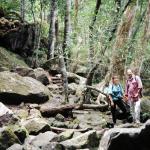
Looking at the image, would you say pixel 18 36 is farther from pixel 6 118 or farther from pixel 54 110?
pixel 6 118

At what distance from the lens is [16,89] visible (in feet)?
52.7

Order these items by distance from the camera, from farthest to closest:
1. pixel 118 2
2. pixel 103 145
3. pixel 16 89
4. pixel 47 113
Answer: pixel 118 2, pixel 16 89, pixel 47 113, pixel 103 145

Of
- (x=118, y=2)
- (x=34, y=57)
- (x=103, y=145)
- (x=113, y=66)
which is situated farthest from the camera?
(x=34, y=57)

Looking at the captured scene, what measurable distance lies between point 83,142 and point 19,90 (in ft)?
21.4

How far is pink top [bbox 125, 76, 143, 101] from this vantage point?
12977mm

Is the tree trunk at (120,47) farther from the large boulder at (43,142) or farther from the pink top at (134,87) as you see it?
the large boulder at (43,142)

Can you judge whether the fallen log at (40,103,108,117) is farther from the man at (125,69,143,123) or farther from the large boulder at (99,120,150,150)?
the large boulder at (99,120,150,150)

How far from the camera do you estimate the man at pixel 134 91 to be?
13.0m

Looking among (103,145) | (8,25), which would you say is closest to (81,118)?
(103,145)

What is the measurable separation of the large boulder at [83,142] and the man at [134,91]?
3.00m

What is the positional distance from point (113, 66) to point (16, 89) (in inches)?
167

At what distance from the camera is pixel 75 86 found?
20859mm

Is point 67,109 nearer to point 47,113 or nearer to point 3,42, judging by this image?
point 47,113

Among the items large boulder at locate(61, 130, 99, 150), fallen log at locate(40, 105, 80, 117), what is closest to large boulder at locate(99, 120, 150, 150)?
large boulder at locate(61, 130, 99, 150)
